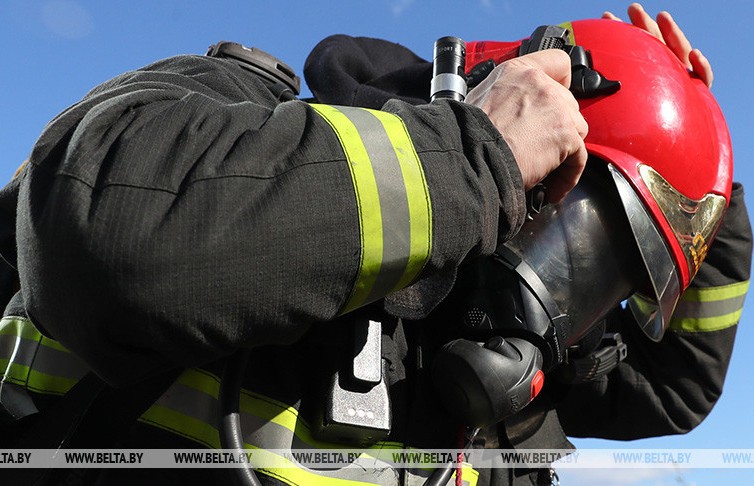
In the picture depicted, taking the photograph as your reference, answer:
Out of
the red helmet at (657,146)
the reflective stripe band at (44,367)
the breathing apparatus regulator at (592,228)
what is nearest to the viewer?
the reflective stripe band at (44,367)

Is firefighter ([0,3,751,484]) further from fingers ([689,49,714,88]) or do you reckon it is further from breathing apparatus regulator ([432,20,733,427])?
fingers ([689,49,714,88])

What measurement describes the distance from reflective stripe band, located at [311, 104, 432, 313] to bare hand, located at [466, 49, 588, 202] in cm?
27

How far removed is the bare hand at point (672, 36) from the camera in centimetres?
234

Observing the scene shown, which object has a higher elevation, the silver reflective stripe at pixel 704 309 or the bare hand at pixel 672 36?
the bare hand at pixel 672 36

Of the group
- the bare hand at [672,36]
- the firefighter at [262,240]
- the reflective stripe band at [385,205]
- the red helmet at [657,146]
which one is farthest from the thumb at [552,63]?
the bare hand at [672,36]

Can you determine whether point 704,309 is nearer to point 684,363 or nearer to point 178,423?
point 684,363

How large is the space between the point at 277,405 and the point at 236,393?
0.35 feet

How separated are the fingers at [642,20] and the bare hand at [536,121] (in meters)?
0.92

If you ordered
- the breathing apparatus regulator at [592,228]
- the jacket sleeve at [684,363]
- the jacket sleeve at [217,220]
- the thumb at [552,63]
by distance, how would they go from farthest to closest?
1. the jacket sleeve at [684,363]
2. the thumb at [552,63]
3. the breathing apparatus regulator at [592,228]
4. the jacket sleeve at [217,220]

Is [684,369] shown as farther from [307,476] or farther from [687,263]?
[307,476]

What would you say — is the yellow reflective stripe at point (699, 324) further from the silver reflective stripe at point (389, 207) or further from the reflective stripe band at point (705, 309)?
the silver reflective stripe at point (389, 207)

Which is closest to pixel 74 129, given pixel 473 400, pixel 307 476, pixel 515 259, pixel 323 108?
pixel 323 108

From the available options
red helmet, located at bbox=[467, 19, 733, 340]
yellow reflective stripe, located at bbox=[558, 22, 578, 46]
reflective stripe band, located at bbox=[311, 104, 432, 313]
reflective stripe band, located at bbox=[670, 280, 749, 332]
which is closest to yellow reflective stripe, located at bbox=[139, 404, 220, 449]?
reflective stripe band, located at bbox=[311, 104, 432, 313]

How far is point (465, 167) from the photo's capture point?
1245mm
